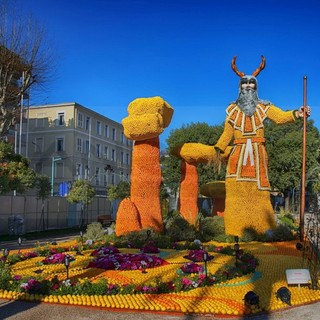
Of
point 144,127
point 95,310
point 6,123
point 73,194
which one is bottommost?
point 95,310

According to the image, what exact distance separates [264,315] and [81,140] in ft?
149

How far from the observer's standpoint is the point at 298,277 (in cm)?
957

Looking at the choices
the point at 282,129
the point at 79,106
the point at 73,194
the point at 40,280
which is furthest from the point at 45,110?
the point at 40,280

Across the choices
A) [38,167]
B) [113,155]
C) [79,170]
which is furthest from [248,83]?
[113,155]

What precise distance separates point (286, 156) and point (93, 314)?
39356 mm

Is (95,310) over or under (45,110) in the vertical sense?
under

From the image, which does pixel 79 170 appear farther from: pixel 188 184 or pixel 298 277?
pixel 298 277

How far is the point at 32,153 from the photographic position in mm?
51906

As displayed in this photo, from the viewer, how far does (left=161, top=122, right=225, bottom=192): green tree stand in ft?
138

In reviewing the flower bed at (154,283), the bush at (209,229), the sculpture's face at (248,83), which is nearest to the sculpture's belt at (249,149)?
the sculpture's face at (248,83)

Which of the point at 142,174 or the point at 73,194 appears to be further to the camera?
the point at 73,194

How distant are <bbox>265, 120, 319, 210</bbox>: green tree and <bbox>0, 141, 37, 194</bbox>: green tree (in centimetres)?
2703

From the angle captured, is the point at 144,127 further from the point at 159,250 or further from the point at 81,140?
the point at 81,140

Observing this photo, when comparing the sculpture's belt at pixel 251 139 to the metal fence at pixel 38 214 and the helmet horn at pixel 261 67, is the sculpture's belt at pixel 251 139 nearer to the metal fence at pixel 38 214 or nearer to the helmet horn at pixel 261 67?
the helmet horn at pixel 261 67
